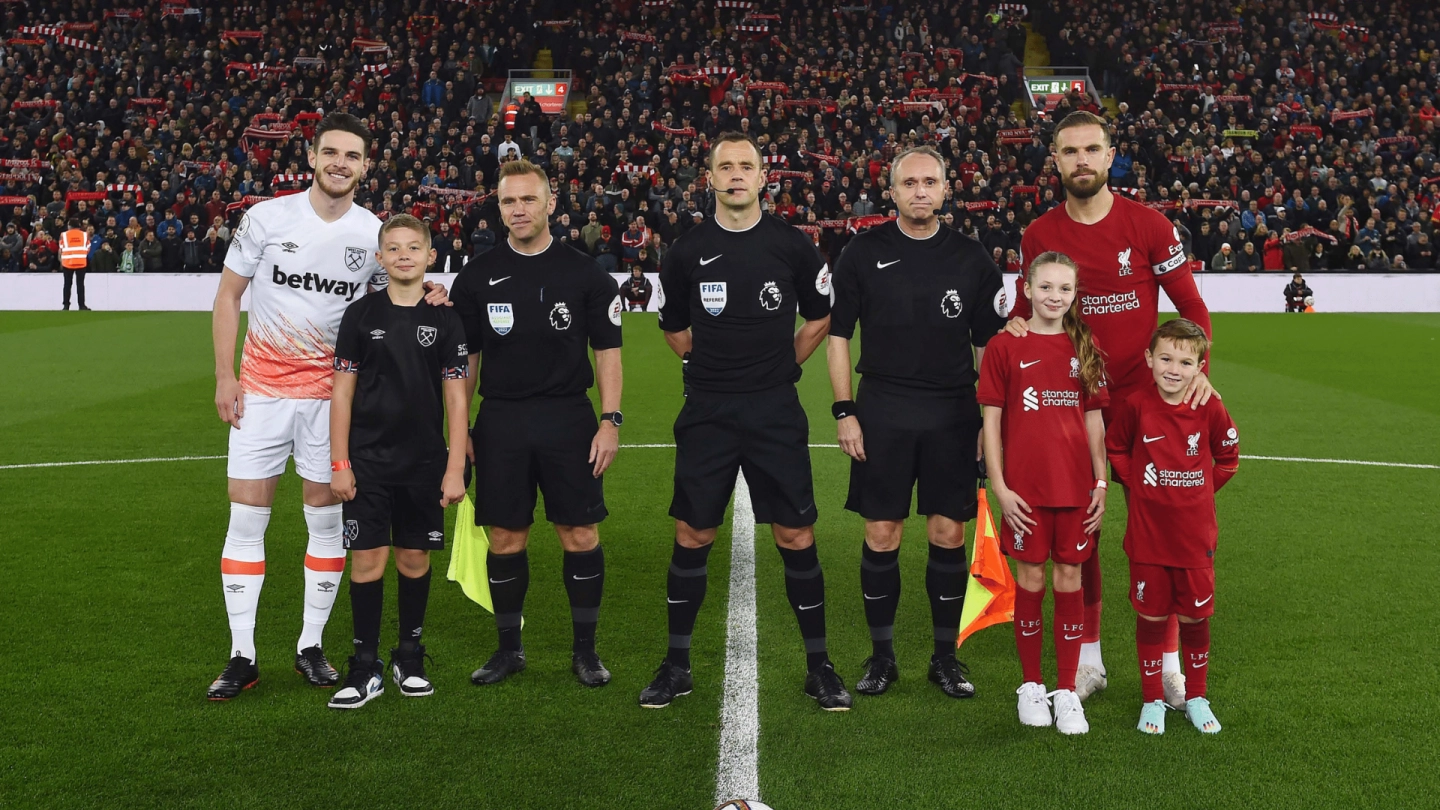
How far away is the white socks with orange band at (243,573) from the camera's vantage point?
15.3ft

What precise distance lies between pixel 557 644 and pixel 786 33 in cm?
3311

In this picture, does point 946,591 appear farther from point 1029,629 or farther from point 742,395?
point 742,395

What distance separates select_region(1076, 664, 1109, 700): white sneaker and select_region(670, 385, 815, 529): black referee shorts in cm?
125

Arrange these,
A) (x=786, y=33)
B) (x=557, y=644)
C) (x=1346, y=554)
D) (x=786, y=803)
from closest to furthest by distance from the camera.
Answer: (x=786, y=803)
(x=557, y=644)
(x=1346, y=554)
(x=786, y=33)

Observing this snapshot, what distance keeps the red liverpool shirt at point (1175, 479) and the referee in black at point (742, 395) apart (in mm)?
1209

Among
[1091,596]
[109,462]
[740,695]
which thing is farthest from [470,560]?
[109,462]

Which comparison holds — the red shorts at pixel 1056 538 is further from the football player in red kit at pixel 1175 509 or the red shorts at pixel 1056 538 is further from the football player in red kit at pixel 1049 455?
the football player in red kit at pixel 1175 509

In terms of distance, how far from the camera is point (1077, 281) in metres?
4.51

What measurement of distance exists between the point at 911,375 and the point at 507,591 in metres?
1.86

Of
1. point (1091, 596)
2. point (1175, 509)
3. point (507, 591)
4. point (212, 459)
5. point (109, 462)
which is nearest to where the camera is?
point (1175, 509)

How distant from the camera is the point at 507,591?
190 inches

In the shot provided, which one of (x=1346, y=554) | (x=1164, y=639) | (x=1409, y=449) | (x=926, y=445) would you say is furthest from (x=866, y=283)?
(x=1409, y=449)

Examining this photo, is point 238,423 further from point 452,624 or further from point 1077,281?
point 1077,281

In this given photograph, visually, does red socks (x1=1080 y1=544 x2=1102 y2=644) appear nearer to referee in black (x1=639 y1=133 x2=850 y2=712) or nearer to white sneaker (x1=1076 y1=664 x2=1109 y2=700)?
white sneaker (x1=1076 y1=664 x2=1109 y2=700)
